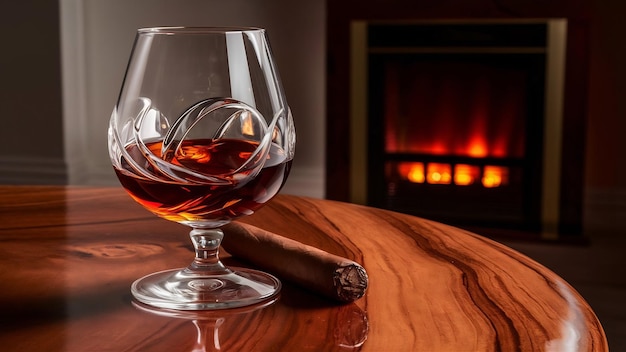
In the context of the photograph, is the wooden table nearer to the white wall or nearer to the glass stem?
the glass stem

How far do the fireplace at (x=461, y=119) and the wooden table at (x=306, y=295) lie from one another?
2.09 metres

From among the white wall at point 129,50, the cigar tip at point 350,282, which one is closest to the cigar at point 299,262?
the cigar tip at point 350,282

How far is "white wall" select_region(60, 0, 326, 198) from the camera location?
3262 mm

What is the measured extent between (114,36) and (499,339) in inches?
126

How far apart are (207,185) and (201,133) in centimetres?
5

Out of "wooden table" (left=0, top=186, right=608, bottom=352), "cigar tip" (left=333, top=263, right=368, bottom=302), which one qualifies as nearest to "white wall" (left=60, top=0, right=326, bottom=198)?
"wooden table" (left=0, top=186, right=608, bottom=352)

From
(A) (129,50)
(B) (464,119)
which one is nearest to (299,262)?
(B) (464,119)

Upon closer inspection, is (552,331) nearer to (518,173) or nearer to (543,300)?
(543,300)

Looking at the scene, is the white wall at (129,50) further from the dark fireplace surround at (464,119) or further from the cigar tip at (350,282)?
the cigar tip at (350,282)

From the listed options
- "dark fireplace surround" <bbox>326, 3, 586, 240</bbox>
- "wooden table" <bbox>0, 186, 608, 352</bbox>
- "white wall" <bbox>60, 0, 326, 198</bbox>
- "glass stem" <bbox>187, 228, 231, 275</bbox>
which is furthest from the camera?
"white wall" <bbox>60, 0, 326, 198</bbox>

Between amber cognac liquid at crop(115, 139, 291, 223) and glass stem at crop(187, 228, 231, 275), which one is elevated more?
amber cognac liquid at crop(115, 139, 291, 223)

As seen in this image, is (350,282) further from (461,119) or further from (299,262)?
(461,119)

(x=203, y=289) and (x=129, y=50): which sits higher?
(x=129, y=50)

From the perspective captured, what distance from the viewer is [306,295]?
609 millimetres
